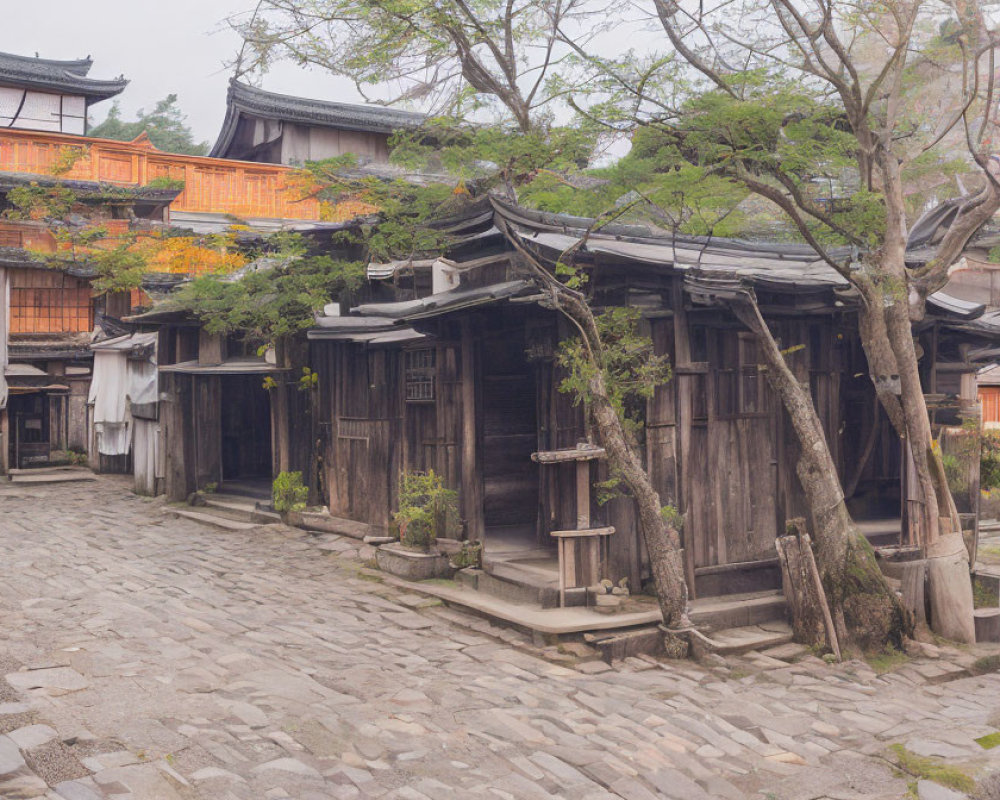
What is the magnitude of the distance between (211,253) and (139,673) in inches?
781

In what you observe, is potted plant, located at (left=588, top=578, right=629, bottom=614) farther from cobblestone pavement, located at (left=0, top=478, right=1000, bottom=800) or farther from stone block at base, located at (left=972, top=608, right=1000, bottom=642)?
stone block at base, located at (left=972, top=608, right=1000, bottom=642)

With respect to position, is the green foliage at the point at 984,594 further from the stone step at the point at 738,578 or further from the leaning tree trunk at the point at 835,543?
the stone step at the point at 738,578

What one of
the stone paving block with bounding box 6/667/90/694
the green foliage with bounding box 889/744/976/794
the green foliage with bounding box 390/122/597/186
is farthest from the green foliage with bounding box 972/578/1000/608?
the stone paving block with bounding box 6/667/90/694

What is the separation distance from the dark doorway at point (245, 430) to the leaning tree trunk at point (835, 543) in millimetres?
14264

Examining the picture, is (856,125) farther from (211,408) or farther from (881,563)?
(211,408)

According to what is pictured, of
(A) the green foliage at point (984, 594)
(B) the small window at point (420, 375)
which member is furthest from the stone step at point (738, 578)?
(B) the small window at point (420, 375)

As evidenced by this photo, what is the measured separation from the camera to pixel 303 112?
31.8 m

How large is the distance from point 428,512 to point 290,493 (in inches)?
195

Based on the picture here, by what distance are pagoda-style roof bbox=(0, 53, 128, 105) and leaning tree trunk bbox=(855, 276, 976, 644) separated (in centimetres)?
3116

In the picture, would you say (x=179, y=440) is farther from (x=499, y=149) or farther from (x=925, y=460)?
(x=925, y=460)

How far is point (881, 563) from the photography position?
10.6 meters

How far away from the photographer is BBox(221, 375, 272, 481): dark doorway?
2142cm

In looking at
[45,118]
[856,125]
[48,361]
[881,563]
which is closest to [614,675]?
[881,563]

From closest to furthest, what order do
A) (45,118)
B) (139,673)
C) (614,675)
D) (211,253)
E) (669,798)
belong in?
(669,798) → (139,673) → (614,675) → (211,253) → (45,118)
